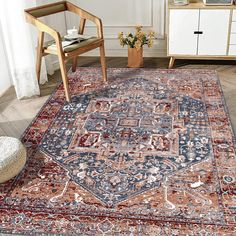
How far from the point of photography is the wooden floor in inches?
119

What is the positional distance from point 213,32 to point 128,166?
79.3 inches

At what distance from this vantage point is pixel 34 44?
141 inches

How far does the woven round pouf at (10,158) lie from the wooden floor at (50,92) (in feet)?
1.68

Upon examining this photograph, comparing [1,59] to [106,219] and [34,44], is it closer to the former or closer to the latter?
[34,44]

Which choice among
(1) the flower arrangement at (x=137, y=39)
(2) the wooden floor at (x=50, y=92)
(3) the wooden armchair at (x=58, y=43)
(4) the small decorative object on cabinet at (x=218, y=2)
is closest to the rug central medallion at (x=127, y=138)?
(2) the wooden floor at (x=50, y=92)

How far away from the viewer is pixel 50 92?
3586mm

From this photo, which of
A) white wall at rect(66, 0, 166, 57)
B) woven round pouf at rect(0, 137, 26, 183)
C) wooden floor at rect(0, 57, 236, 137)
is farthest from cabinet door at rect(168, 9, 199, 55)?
woven round pouf at rect(0, 137, 26, 183)

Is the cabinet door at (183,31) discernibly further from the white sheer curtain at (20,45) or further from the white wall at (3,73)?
the white wall at (3,73)

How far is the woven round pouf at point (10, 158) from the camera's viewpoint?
7.31ft

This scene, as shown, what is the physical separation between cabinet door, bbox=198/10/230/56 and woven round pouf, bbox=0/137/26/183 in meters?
2.32

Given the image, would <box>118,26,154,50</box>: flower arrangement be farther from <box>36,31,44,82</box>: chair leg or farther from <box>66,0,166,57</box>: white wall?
<box>36,31,44,82</box>: chair leg

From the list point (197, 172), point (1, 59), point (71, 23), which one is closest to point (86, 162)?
point (197, 172)

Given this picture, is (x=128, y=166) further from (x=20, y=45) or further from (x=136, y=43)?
(x=136, y=43)

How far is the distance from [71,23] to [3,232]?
9.88ft
